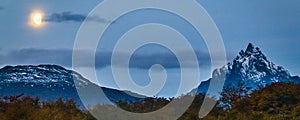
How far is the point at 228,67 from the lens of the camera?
169 m

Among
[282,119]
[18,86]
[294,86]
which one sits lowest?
[282,119]

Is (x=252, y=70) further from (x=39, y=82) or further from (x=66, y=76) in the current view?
(x=39, y=82)

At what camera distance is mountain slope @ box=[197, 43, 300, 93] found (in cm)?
15865

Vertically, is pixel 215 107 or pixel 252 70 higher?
pixel 252 70

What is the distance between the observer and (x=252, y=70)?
16525 cm

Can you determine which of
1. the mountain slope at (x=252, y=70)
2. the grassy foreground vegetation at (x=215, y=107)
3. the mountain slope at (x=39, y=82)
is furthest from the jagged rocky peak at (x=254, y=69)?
the grassy foreground vegetation at (x=215, y=107)

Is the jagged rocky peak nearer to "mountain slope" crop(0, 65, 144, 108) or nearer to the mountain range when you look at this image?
the mountain range

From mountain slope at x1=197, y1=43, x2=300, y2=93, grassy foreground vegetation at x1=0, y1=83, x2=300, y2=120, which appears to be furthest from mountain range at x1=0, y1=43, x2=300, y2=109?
grassy foreground vegetation at x1=0, y1=83, x2=300, y2=120

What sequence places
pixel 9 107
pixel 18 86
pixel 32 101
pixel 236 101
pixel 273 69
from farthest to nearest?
pixel 273 69
pixel 18 86
pixel 236 101
pixel 32 101
pixel 9 107

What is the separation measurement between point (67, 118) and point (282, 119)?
1218 centimetres

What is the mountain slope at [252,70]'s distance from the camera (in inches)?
6246

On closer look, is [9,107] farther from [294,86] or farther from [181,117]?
[294,86]

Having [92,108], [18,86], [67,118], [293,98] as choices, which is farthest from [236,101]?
[18,86]

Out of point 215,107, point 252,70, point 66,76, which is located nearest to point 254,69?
point 252,70
